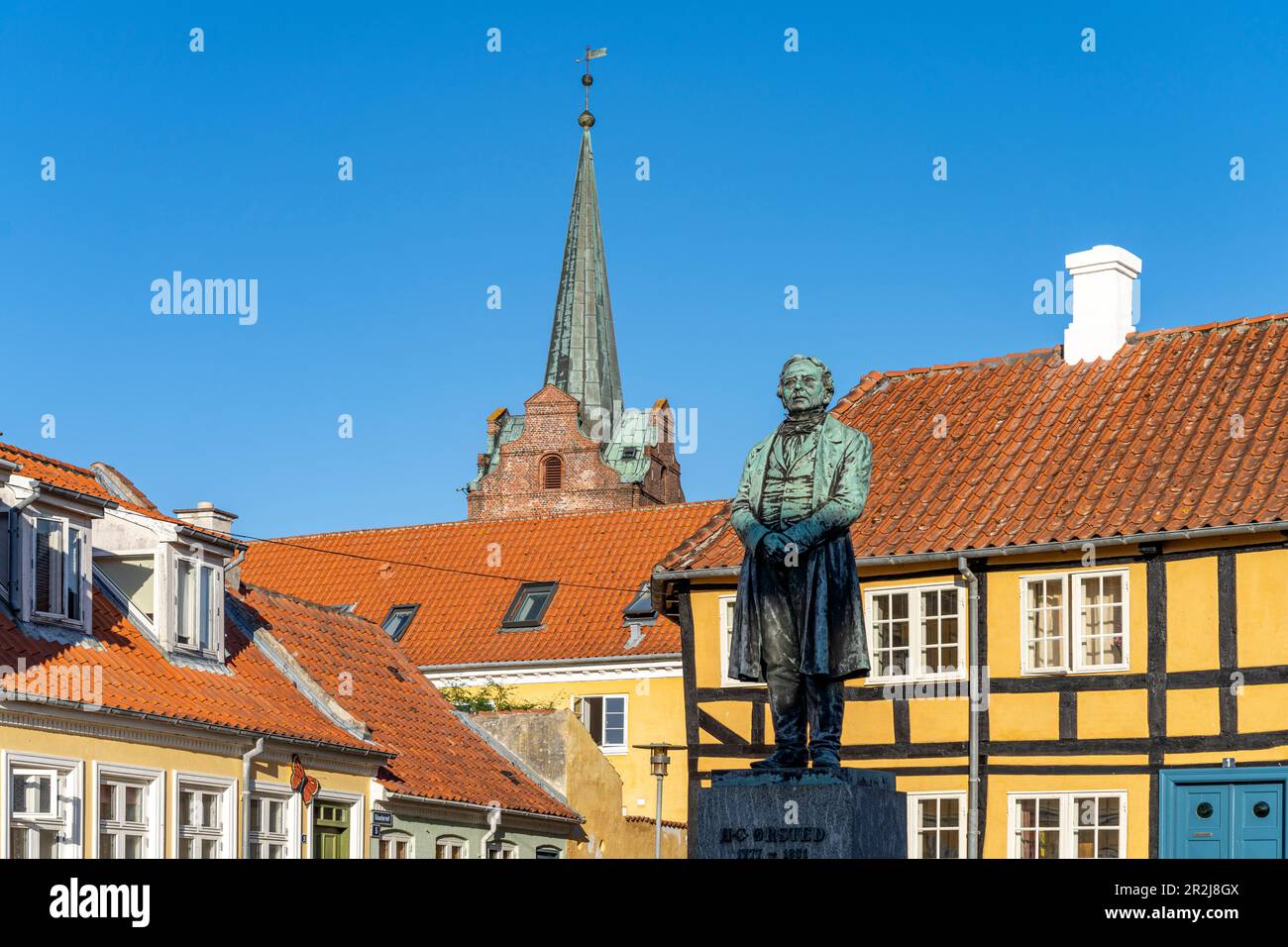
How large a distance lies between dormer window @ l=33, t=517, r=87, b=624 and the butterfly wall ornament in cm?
363

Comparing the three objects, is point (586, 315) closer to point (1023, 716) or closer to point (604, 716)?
point (604, 716)

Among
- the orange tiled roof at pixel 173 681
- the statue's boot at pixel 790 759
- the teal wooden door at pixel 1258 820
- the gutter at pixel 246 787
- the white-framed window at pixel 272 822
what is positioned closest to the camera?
the statue's boot at pixel 790 759

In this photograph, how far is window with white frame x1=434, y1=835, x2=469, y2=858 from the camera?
29.4 metres

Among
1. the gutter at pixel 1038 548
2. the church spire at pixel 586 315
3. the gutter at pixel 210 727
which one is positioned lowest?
the gutter at pixel 210 727

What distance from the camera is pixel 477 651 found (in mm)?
44688

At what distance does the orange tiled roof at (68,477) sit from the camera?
24469 millimetres

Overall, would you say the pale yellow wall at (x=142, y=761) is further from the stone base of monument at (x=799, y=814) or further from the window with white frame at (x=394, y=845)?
the stone base of monument at (x=799, y=814)

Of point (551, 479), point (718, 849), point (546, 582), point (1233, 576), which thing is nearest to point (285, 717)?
point (1233, 576)

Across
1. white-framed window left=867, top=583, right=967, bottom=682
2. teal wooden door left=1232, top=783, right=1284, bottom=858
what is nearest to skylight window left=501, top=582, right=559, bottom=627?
white-framed window left=867, top=583, right=967, bottom=682

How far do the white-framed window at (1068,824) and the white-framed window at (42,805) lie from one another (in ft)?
32.6

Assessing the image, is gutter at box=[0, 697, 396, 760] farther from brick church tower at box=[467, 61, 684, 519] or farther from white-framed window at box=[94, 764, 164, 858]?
brick church tower at box=[467, 61, 684, 519]

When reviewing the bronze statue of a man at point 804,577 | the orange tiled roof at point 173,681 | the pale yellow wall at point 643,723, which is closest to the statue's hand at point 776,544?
the bronze statue of a man at point 804,577

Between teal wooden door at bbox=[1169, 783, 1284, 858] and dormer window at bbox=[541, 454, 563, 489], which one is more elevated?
dormer window at bbox=[541, 454, 563, 489]
